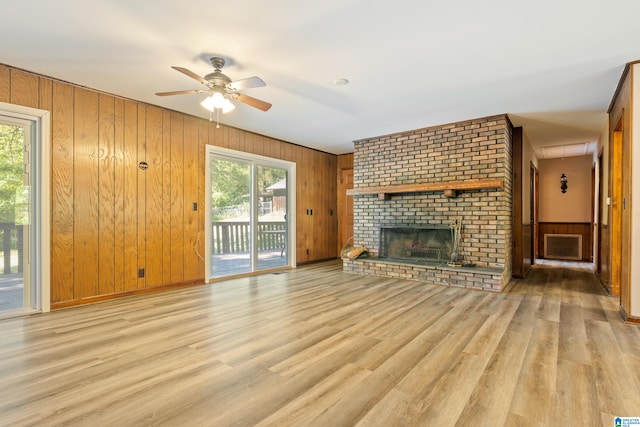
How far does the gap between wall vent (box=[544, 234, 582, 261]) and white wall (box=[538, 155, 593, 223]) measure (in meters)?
0.41

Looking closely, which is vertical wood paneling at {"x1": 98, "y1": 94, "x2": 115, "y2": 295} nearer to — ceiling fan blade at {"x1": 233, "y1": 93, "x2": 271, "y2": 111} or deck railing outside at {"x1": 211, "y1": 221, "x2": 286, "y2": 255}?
deck railing outside at {"x1": 211, "y1": 221, "x2": 286, "y2": 255}

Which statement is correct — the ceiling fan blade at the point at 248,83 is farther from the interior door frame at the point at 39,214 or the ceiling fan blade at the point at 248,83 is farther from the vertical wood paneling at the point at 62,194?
the interior door frame at the point at 39,214

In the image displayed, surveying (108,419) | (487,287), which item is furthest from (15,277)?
(487,287)

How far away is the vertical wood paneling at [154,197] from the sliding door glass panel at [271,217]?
5.68 ft

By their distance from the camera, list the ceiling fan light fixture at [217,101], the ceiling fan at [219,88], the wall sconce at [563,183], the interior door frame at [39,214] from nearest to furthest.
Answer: the ceiling fan at [219,88] < the ceiling fan light fixture at [217,101] < the interior door frame at [39,214] < the wall sconce at [563,183]

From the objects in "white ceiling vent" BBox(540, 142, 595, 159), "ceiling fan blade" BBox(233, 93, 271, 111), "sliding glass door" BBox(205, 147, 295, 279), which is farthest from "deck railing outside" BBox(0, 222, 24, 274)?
"white ceiling vent" BBox(540, 142, 595, 159)

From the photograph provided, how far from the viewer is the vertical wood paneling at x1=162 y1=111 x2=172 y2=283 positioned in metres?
4.41

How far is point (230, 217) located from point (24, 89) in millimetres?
2884

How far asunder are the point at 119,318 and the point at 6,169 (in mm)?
1860

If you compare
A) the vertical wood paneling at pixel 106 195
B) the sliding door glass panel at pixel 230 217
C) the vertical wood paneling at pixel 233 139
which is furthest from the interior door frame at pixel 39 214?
the vertical wood paneling at pixel 233 139

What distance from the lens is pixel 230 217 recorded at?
534 centimetres

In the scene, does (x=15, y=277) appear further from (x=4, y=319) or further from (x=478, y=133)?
(x=478, y=133)

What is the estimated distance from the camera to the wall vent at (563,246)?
7519 mm

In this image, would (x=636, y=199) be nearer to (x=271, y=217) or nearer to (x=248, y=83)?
(x=248, y=83)
